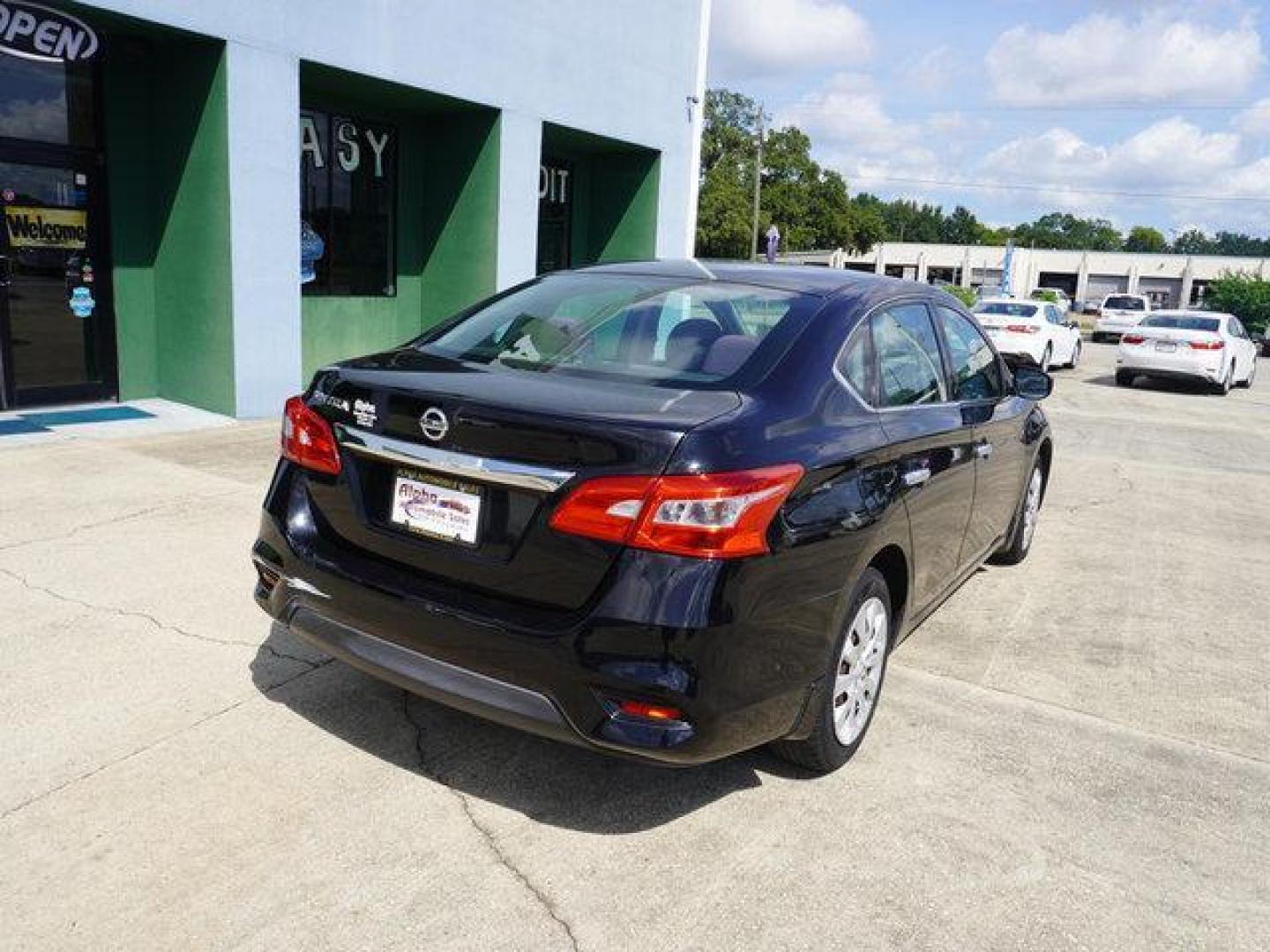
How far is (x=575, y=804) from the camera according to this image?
308 cm

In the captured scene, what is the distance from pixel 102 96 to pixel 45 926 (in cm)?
798

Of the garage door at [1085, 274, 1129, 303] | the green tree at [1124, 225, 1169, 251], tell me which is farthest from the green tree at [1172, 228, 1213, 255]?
the garage door at [1085, 274, 1129, 303]

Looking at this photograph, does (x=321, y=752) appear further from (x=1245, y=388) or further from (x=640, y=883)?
(x=1245, y=388)

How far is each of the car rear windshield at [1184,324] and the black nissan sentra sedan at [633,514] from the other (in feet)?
58.0

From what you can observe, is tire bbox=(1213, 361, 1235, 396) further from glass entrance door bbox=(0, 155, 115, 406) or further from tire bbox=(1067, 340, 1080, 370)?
glass entrance door bbox=(0, 155, 115, 406)

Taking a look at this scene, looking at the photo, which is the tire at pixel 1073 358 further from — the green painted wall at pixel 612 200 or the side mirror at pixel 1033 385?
→ the side mirror at pixel 1033 385

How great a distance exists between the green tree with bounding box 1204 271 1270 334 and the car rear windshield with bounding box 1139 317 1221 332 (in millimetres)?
22536

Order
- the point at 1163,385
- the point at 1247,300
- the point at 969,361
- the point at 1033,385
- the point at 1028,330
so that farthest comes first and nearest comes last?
the point at 1247,300 → the point at 1163,385 → the point at 1028,330 → the point at 1033,385 → the point at 969,361

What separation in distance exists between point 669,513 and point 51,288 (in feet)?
25.5

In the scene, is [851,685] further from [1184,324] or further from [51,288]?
[1184,324]

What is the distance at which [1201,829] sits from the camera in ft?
10.5

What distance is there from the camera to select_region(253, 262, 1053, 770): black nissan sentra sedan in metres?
2.59

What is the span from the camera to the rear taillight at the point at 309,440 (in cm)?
313

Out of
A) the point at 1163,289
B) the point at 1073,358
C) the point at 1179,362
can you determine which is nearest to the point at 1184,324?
the point at 1179,362
